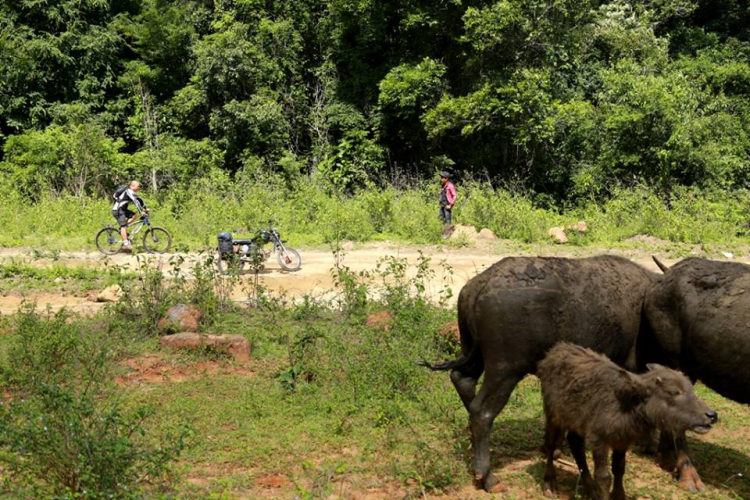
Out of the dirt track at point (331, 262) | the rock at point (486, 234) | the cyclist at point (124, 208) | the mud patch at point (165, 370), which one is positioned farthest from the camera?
the rock at point (486, 234)

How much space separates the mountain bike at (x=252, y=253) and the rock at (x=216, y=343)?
1.97 meters

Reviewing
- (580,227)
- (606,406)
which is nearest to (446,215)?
(580,227)

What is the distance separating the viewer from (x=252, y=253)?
12.1 metres

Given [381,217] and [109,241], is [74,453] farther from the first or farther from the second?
[381,217]

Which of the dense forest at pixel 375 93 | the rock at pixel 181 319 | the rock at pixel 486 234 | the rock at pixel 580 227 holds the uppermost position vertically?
the dense forest at pixel 375 93

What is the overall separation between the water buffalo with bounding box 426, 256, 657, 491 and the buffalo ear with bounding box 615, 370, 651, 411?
740 mm

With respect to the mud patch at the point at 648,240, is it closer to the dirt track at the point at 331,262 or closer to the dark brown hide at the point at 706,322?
the dirt track at the point at 331,262

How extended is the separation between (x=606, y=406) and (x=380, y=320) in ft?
15.7

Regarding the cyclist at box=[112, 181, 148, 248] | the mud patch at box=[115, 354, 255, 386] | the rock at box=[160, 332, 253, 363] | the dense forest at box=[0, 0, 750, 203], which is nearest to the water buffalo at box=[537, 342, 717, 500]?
the mud patch at box=[115, 354, 255, 386]

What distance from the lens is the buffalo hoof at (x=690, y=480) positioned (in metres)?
5.62

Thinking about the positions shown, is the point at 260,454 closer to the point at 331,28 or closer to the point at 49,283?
the point at 49,283

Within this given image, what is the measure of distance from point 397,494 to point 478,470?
2.13 ft

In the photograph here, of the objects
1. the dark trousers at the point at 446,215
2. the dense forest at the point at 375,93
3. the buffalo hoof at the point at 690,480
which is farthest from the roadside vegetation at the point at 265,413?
the dense forest at the point at 375,93

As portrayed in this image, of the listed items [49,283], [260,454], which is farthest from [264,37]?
[260,454]
